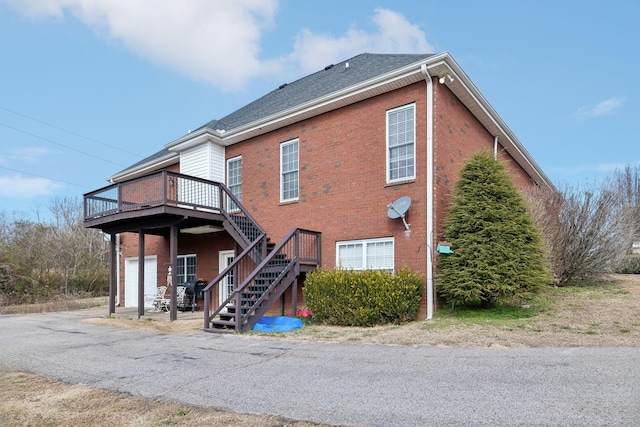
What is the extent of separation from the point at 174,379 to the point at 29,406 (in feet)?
5.28

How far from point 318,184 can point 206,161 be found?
4.59 meters

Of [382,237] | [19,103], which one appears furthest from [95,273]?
[382,237]

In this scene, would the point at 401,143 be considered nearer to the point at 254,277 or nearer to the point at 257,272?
the point at 257,272

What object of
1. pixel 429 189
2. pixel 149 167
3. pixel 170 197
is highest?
pixel 149 167

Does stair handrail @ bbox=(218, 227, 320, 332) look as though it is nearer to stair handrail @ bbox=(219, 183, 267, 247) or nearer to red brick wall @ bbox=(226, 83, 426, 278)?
red brick wall @ bbox=(226, 83, 426, 278)

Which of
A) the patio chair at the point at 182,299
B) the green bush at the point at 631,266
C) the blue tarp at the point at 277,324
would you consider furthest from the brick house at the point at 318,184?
the green bush at the point at 631,266

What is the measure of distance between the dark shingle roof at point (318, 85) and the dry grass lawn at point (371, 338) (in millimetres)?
6318

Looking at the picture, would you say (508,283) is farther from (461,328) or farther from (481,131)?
(481,131)

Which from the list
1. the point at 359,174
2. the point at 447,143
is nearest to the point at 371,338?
the point at 359,174

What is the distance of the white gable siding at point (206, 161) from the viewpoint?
14.7 m

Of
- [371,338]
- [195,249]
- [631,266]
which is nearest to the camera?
[371,338]

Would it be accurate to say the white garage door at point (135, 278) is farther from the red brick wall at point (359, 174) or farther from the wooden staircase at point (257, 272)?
the red brick wall at point (359, 174)

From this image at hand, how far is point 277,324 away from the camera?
10094mm

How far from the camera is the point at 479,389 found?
472 cm
